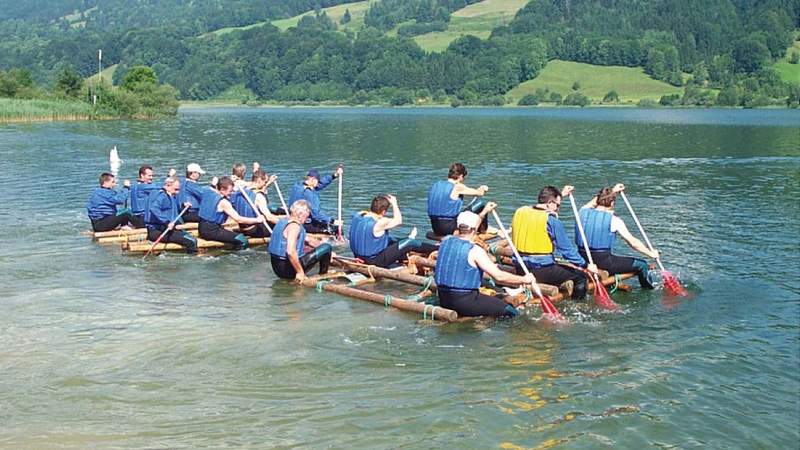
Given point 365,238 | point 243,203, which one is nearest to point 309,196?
point 243,203

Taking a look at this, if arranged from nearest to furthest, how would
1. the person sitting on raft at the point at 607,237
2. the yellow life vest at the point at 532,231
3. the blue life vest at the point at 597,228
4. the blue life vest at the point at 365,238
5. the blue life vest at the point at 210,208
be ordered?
the yellow life vest at the point at 532,231, the person sitting on raft at the point at 607,237, the blue life vest at the point at 597,228, the blue life vest at the point at 365,238, the blue life vest at the point at 210,208

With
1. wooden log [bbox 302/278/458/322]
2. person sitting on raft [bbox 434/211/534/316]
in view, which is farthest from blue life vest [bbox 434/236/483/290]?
wooden log [bbox 302/278/458/322]

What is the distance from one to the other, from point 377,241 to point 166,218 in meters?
6.73

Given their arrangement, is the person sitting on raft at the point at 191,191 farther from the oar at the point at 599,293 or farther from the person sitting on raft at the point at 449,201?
the oar at the point at 599,293

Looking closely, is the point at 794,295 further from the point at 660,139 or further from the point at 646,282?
the point at 660,139

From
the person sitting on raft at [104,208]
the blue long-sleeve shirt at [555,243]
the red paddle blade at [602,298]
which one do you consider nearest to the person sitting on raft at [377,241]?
the blue long-sleeve shirt at [555,243]

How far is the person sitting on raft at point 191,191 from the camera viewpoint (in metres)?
23.9

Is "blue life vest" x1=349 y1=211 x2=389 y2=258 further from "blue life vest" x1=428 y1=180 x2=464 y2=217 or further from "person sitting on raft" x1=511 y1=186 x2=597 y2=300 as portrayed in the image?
"person sitting on raft" x1=511 y1=186 x2=597 y2=300

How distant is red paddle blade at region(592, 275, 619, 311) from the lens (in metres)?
17.2

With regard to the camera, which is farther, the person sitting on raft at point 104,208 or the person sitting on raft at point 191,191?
the person sitting on raft at point 104,208

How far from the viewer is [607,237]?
18234mm

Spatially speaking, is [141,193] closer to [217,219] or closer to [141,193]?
[141,193]

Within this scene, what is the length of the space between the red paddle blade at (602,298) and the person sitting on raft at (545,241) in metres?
0.27

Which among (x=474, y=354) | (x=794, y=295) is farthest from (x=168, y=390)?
(x=794, y=295)
